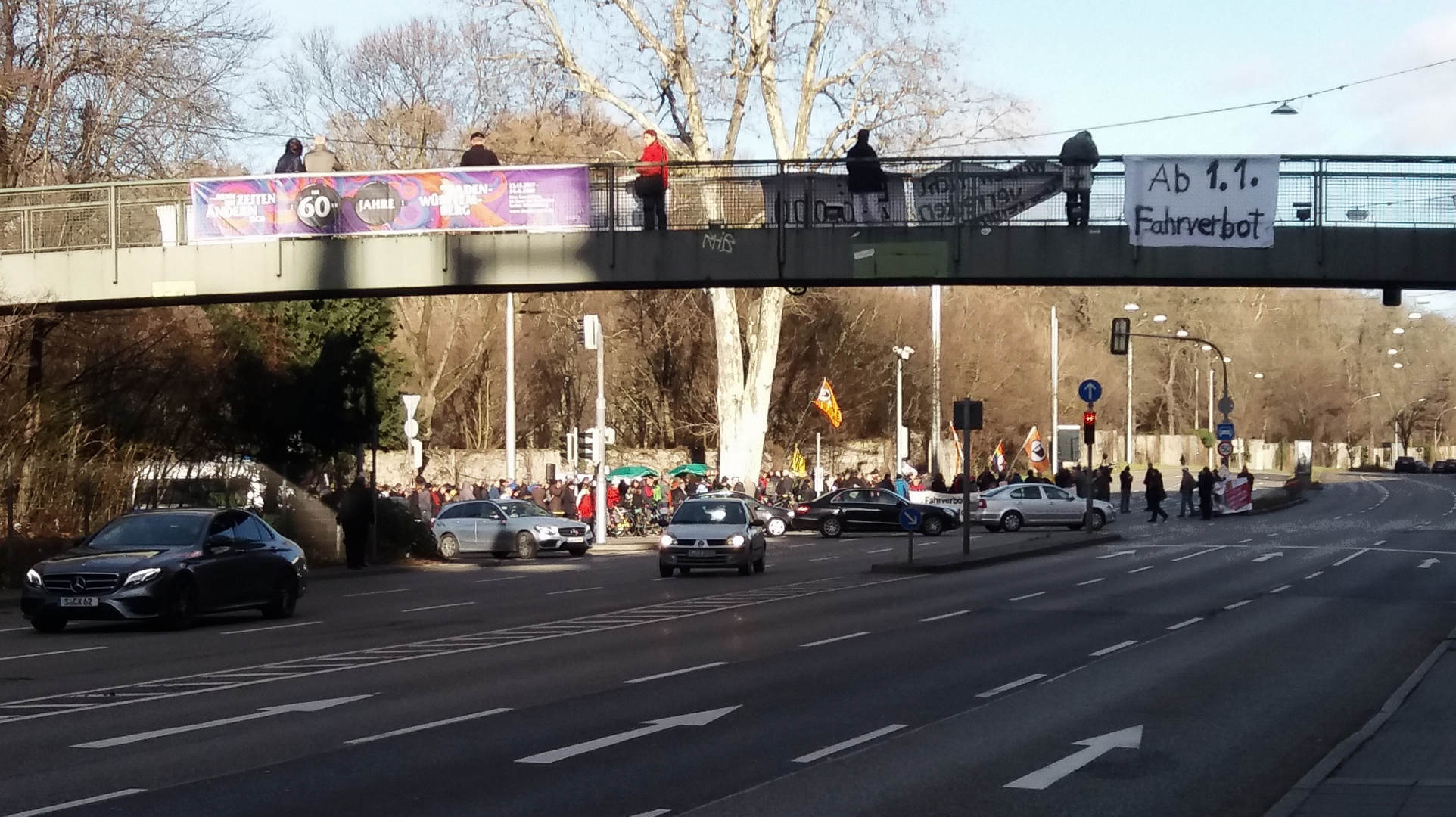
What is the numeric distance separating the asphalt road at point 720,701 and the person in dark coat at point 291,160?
7.03 meters

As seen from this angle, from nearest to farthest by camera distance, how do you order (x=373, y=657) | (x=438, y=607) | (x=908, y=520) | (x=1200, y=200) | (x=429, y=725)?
(x=429, y=725) → (x=373, y=657) → (x=438, y=607) → (x=1200, y=200) → (x=908, y=520)

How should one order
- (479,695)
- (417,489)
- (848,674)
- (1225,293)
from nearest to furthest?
(479,695) → (848,674) → (417,489) → (1225,293)

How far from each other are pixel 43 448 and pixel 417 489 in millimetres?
15156

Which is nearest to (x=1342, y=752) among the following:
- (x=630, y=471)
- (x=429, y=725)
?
(x=429, y=725)

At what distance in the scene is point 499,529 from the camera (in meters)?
39.8

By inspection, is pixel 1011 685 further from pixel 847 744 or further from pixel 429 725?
pixel 429 725

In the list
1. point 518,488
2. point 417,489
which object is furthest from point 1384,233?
point 518,488

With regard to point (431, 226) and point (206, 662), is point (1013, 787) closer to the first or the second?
point (206, 662)

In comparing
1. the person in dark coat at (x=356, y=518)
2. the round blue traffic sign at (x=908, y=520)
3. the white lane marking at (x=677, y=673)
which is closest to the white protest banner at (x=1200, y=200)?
the round blue traffic sign at (x=908, y=520)

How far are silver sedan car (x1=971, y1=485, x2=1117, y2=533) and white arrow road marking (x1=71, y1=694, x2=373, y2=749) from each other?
127 ft

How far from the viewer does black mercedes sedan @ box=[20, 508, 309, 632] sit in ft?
65.3

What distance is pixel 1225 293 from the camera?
113 m

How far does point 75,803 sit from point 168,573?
11671 mm

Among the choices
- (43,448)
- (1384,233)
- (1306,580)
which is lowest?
(1306,580)
